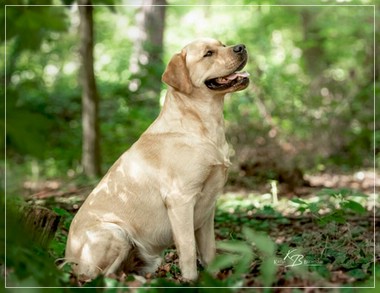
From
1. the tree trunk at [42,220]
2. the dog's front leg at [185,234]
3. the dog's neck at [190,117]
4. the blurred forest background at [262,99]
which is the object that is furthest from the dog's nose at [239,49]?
the blurred forest background at [262,99]

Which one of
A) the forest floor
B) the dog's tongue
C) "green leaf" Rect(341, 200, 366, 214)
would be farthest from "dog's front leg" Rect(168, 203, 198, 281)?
"green leaf" Rect(341, 200, 366, 214)

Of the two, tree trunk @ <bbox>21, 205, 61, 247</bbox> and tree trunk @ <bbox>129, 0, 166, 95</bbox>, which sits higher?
tree trunk @ <bbox>129, 0, 166, 95</bbox>

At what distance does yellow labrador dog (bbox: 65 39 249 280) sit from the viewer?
3873 millimetres

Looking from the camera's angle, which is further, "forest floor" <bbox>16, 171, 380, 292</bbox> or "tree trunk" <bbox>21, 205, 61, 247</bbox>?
"tree trunk" <bbox>21, 205, 61, 247</bbox>

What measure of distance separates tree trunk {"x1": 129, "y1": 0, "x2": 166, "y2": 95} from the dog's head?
5505mm

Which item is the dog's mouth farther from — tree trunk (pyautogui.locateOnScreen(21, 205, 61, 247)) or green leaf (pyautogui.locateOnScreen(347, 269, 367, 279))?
tree trunk (pyautogui.locateOnScreen(21, 205, 61, 247))

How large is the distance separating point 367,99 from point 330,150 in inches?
47.1

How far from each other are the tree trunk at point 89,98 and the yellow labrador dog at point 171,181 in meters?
3.78

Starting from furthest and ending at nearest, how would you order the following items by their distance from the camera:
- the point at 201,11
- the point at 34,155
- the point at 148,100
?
the point at 201,11, the point at 148,100, the point at 34,155

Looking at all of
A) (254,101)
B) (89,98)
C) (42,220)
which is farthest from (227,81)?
(254,101)

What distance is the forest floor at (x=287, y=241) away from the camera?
3.33m

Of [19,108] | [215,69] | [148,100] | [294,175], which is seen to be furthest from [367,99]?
[19,108]

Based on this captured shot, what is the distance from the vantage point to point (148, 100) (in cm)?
966

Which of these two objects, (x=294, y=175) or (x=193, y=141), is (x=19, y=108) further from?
(x=294, y=175)
